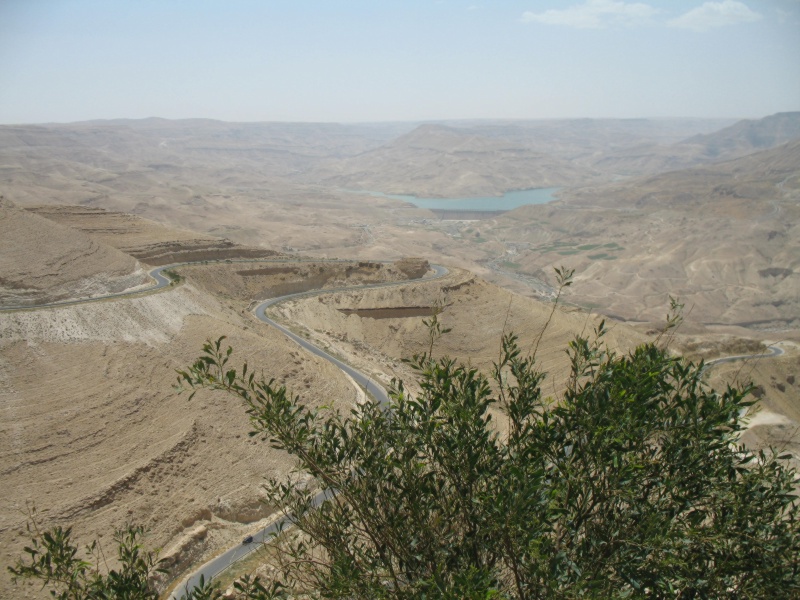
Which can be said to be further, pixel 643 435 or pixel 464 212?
pixel 464 212

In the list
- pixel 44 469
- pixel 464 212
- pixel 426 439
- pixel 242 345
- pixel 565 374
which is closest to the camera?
pixel 426 439

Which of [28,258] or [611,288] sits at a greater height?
[28,258]

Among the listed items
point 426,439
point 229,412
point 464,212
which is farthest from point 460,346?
point 464,212

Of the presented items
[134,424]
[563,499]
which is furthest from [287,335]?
[563,499]

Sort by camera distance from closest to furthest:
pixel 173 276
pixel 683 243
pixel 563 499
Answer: pixel 563 499 < pixel 173 276 < pixel 683 243

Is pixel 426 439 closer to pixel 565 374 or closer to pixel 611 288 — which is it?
pixel 565 374

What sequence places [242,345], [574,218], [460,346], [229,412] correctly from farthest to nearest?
[574,218], [460,346], [242,345], [229,412]

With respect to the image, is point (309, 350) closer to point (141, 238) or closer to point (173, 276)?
point (173, 276)
